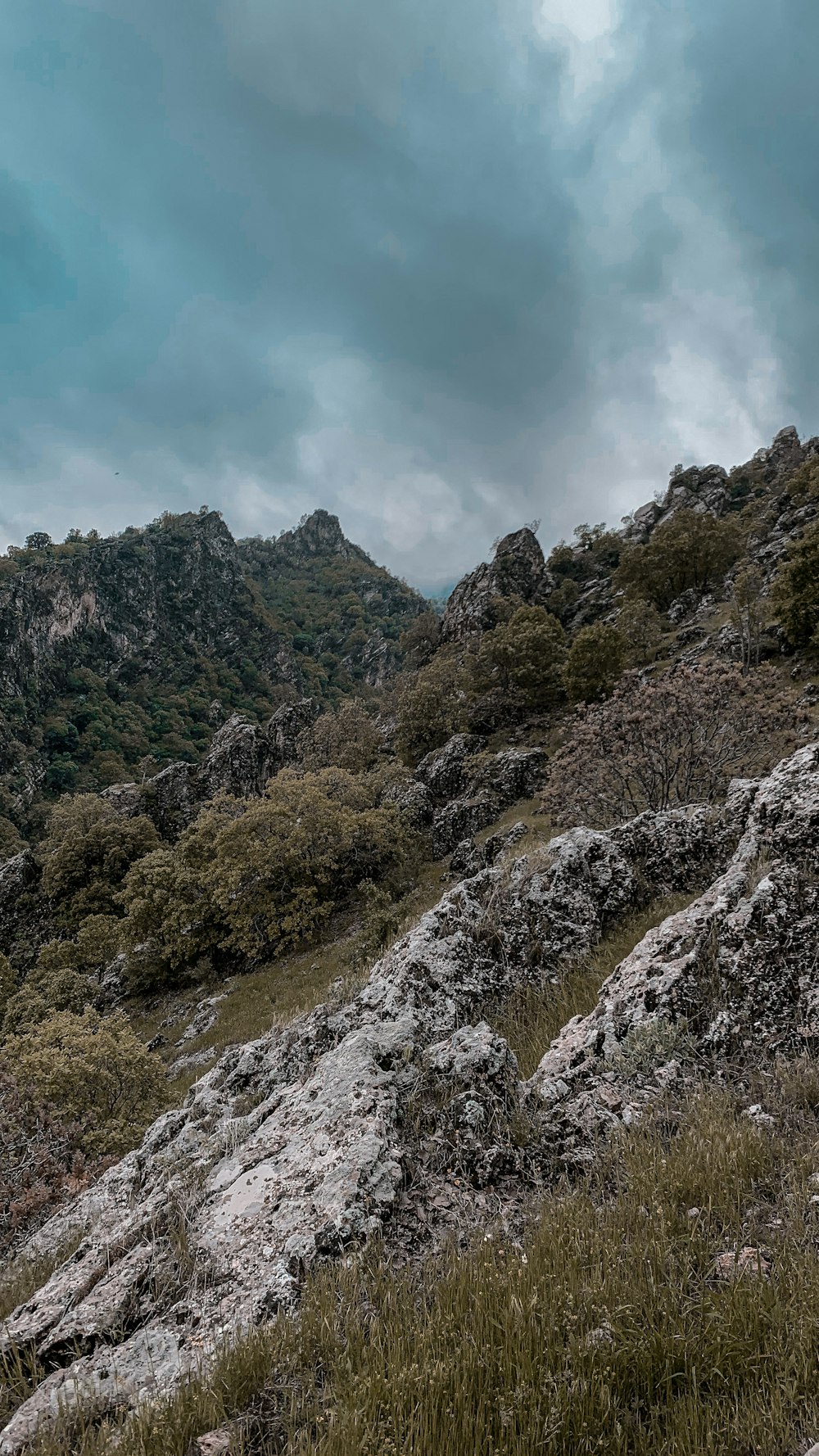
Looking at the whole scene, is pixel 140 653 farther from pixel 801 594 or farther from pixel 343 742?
pixel 801 594

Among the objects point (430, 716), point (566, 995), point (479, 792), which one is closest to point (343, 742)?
point (430, 716)

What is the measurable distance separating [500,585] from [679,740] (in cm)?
6645

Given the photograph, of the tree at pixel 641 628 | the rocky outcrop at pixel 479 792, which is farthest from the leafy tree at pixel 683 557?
the rocky outcrop at pixel 479 792

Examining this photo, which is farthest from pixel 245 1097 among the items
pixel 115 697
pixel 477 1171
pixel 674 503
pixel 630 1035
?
pixel 115 697

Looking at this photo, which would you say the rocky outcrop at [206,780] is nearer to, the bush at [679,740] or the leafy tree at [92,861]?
the leafy tree at [92,861]

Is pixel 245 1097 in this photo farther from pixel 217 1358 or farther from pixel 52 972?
pixel 52 972

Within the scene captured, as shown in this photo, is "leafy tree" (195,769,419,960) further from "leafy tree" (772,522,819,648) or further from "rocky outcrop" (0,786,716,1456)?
"leafy tree" (772,522,819,648)

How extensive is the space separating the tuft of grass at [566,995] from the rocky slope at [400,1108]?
0.22 metres

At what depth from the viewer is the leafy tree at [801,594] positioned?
1457 inches

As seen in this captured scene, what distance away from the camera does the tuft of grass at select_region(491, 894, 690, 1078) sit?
261 inches

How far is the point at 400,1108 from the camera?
15.3 ft

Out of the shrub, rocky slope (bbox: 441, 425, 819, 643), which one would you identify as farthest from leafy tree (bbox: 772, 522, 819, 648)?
the shrub

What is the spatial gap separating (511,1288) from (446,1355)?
17.3 inches

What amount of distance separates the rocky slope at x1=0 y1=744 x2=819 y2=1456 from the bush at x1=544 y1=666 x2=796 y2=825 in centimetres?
1149
